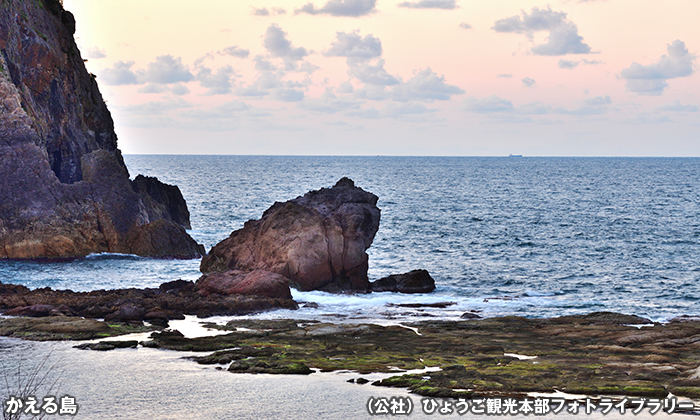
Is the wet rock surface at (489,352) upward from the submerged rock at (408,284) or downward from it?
upward

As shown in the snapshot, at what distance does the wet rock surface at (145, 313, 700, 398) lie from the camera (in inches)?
779

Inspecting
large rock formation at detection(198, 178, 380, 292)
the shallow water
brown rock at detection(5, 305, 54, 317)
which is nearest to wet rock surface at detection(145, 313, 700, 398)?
the shallow water

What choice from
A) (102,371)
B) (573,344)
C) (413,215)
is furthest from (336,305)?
(413,215)

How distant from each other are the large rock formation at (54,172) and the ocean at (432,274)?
2.22m

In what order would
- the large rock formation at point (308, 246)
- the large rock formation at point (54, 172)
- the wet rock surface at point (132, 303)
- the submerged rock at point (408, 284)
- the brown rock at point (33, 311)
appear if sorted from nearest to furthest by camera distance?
the brown rock at point (33, 311)
the wet rock surface at point (132, 303)
the large rock formation at point (308, 246)
the submerged rock at point (408, 284)
the large rock formation at point (54, 172)

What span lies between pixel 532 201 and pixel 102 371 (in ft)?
319

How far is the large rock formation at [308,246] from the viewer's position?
127ft

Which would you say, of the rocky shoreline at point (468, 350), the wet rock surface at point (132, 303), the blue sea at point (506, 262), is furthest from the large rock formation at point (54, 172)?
the rocky shoreline at point (468, 350)

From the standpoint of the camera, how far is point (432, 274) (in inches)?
1866

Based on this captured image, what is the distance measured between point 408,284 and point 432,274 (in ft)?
23.3

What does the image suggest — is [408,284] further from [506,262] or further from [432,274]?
[506,262]

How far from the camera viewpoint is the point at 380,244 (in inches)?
2495

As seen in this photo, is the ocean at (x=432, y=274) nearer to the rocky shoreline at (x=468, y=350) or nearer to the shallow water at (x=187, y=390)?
the shallow water at (x=187, y=390)

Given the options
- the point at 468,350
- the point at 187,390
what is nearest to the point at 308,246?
the point at 468,350
